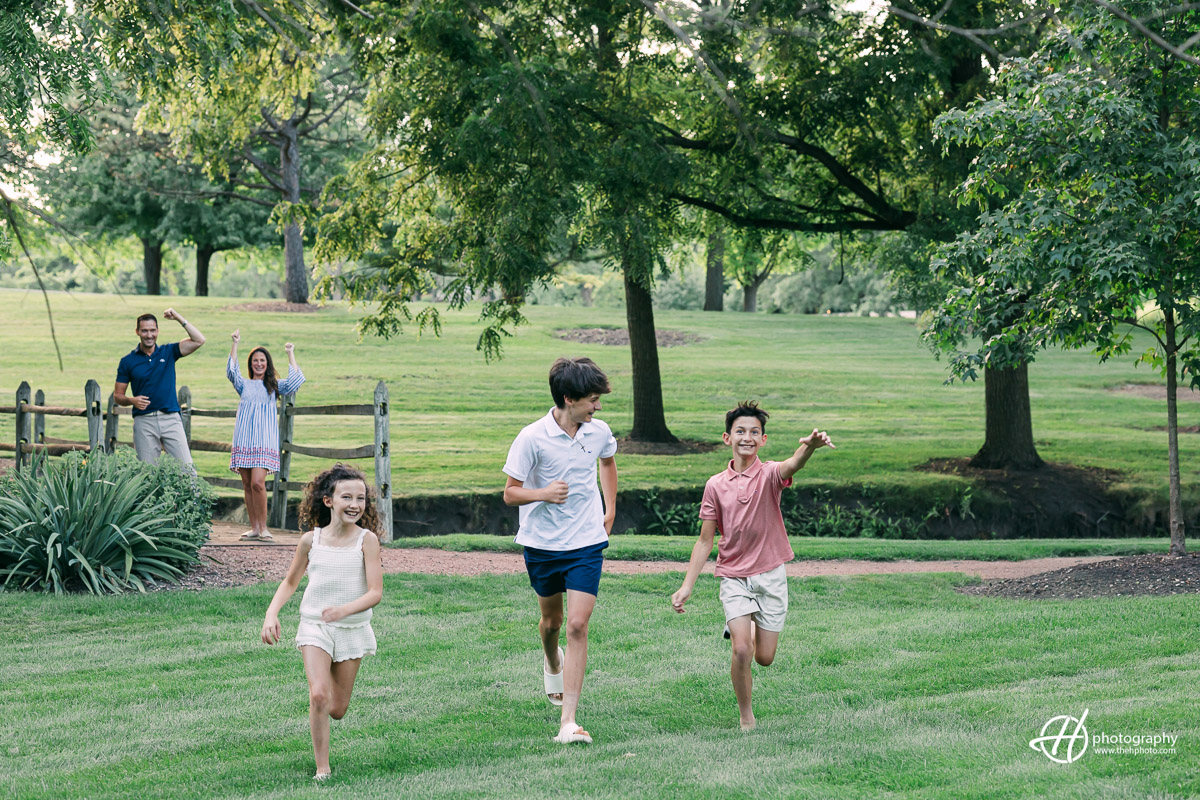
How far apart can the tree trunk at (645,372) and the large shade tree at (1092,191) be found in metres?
9.41

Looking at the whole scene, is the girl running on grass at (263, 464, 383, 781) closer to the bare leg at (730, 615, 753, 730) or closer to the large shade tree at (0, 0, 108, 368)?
the bare leg at (730, 615, 753, 730)

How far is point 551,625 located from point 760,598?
107 centimetres

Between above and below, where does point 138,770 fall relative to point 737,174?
below

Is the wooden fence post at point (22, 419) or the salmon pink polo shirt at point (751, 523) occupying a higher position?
the wooden fence post at point (22, 419)

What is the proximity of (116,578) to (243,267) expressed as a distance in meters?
41.6

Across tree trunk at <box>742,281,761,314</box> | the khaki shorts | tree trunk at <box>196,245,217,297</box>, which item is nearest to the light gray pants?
the khaki shorts

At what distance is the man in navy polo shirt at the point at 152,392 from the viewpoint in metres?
10.9

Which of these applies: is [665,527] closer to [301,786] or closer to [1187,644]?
[1187,644]

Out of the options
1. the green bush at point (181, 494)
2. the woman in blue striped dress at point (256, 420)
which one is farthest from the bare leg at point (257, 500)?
the green bush at point (181, 494)

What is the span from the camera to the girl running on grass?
4.71m

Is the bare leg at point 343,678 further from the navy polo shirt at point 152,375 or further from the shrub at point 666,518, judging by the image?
the shrub at point 666,518

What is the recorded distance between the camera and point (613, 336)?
34312 mm

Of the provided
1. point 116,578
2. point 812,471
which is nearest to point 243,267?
point 812,471

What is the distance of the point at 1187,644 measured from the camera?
713 cm
